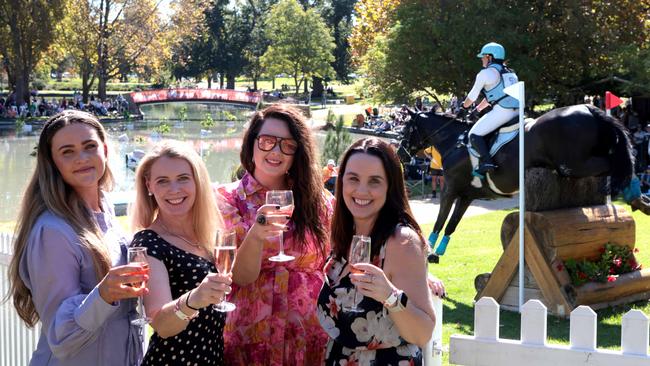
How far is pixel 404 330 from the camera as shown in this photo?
279cm

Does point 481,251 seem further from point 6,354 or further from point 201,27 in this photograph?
point 201,27

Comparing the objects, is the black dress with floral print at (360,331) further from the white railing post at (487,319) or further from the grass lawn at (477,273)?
the grass lawn at (477,273)

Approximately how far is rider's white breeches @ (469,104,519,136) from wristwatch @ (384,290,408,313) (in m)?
7.93

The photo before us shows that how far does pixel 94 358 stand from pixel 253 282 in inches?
27.2

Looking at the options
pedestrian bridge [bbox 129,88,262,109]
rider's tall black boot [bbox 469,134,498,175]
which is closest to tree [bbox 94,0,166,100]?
pedestrian bridge [bbox 129,88,262,109]

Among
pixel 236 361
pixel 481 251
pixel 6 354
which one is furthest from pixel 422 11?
pixel 236 361

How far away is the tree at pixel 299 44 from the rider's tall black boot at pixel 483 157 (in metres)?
53.3

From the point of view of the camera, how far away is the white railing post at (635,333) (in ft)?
11.2

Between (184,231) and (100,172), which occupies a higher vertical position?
(100,172)

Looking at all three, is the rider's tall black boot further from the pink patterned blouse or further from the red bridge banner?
the red bridge banner

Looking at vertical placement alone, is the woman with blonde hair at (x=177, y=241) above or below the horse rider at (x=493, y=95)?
below

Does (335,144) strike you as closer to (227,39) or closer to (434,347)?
(434,347)

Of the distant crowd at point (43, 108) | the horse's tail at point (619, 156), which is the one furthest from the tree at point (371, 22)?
the horse's tail at point (619, 156)

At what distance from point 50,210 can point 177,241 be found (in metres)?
0.48
